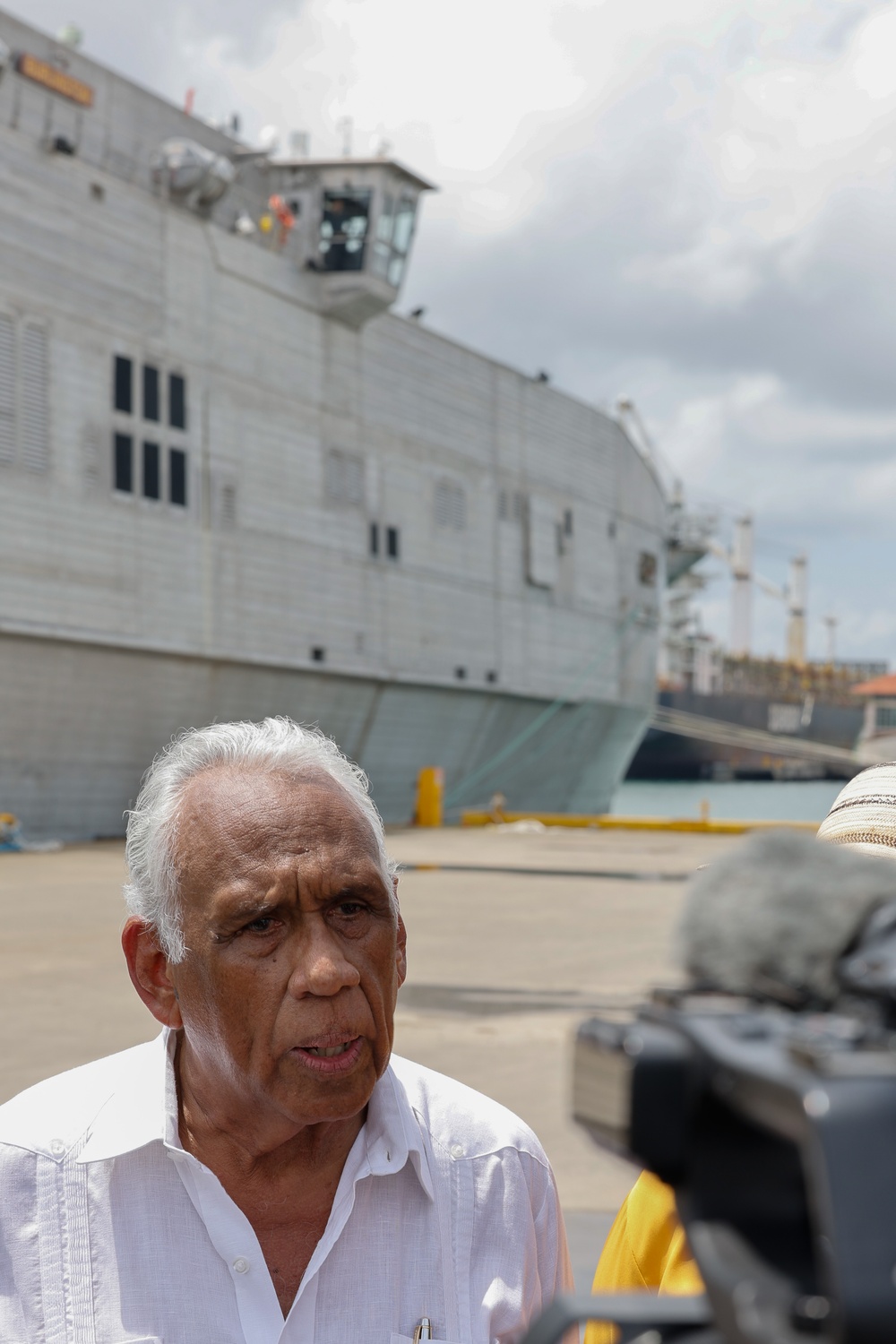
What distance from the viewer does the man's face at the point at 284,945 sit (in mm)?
1656

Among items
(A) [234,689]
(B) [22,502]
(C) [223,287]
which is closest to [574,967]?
(B) [22,502]

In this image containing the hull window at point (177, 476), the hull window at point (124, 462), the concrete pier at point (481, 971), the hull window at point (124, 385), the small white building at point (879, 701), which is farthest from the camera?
the small white building at point (879, 701)

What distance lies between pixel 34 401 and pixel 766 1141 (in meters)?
20.3

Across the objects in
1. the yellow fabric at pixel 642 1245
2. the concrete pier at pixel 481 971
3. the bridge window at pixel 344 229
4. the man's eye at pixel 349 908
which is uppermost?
the bridge window at pixel 344 229

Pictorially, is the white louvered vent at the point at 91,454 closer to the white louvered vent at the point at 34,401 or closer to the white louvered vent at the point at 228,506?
the white louvered vent at the point at 34,401

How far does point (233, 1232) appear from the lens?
172 centimetres

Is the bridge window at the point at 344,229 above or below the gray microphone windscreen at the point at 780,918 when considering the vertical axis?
above

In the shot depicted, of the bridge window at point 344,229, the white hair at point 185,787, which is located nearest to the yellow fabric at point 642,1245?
the white hair at point 185,787

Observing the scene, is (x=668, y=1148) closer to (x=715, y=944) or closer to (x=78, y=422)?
(x=715, y=944)

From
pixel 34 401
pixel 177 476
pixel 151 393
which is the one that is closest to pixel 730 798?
pixel 177 476

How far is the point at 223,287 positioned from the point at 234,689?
6600 millimetres

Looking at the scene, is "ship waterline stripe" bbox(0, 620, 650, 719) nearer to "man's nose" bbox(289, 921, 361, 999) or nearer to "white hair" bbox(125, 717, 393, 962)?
"white hair" bbox(125, 717, 393, 962)

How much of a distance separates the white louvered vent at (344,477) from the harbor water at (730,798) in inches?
752

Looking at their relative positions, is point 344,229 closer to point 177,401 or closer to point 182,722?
point 177,401
